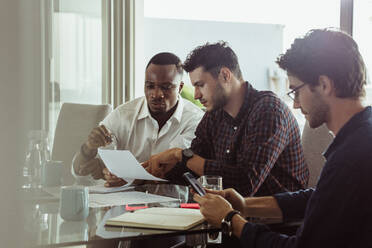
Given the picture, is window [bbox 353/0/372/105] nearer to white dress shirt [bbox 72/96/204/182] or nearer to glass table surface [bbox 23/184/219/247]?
white dress shirt [bbox 72/96/204/182]

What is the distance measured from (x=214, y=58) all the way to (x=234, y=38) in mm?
10103

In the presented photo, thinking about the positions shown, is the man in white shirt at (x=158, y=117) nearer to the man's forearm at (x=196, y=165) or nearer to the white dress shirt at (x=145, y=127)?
the white dress shirt at (x=145, y=127)

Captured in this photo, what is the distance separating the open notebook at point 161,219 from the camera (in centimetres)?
98

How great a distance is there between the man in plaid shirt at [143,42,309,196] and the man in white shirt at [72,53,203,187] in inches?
9.7

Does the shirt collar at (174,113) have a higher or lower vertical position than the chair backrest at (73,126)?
higher

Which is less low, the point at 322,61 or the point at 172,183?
the point at 322,61

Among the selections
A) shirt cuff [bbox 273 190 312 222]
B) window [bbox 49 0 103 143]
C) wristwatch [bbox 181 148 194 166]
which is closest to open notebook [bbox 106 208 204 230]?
shirt cuff [bbox 273 190 312 222]

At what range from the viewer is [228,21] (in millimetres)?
11258

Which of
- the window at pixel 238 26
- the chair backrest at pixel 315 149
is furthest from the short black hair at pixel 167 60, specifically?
the window at pixel 238 26

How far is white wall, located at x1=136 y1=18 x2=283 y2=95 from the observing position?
1052 cm

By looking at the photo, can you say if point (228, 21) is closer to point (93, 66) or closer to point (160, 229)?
point (93, 66)

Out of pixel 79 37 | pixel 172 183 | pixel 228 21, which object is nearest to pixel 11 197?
pixel 172 183

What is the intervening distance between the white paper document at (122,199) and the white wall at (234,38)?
350 inches

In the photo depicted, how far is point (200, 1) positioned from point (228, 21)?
194 cm
